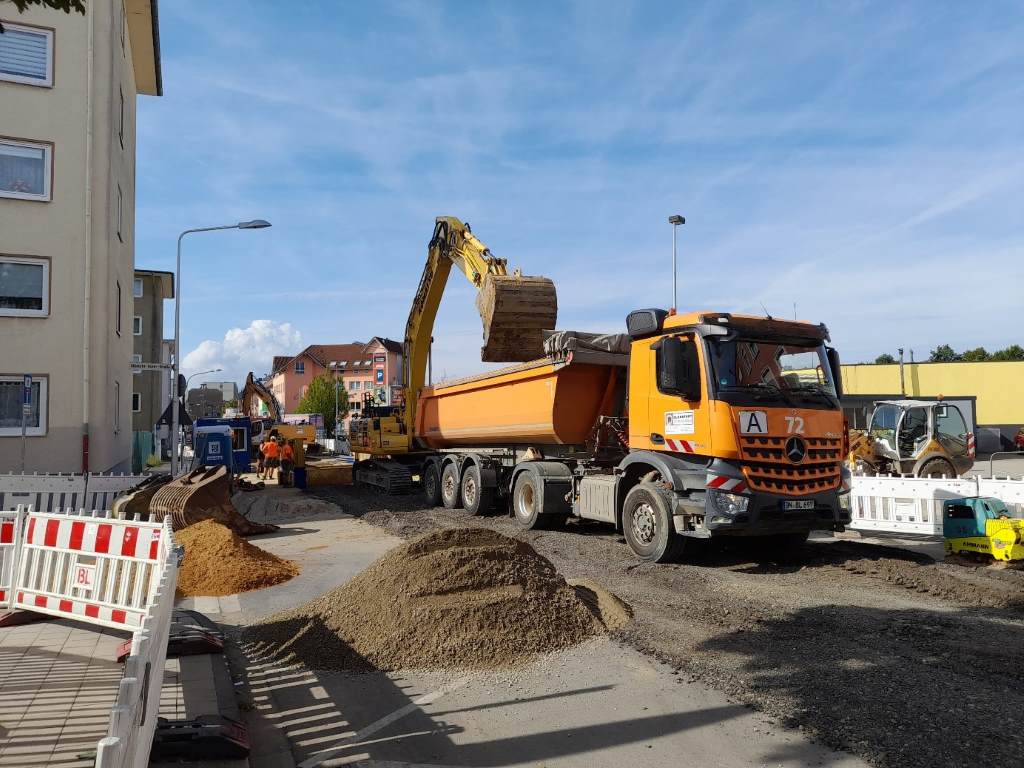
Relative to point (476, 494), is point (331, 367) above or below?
above

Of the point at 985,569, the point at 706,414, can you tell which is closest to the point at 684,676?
the point at 706,414

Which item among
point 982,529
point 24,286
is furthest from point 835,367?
point 24,286

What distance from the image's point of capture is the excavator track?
19031mm

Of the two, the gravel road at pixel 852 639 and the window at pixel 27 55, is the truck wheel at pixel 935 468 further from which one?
the window at pixel 27 55

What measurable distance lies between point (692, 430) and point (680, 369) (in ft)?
2.42

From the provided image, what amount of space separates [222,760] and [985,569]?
342 inches

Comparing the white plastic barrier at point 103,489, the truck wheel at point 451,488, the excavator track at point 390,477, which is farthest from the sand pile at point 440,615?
the excavator track at point 390,477

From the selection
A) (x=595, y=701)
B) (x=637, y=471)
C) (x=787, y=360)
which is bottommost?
(x=595, y=701)

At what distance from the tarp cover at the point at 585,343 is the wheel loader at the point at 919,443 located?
9.89 m

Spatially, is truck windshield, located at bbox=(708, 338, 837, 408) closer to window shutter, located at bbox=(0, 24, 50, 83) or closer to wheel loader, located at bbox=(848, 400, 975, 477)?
wheel loader, located at bbox=(848, 400, 975, 477)

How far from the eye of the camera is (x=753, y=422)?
863 centimetres

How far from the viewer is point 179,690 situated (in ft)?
16.3

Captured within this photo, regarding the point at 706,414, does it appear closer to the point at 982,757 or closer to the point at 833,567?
the point at 833,567

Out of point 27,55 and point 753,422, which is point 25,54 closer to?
point 27,55
